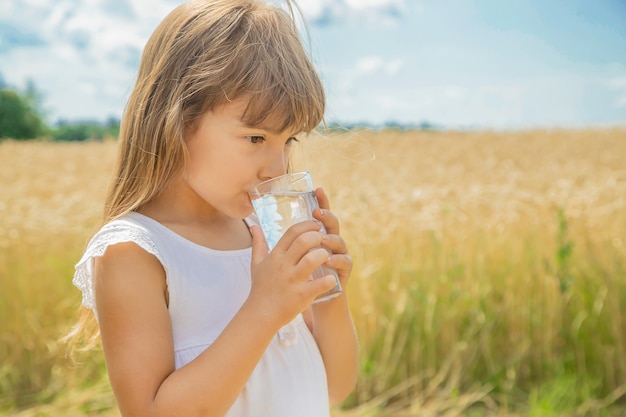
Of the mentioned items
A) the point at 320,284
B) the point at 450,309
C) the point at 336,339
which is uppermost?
the point at 320,284

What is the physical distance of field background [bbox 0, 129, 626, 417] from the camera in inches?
123

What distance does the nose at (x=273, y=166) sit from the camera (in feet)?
3.73

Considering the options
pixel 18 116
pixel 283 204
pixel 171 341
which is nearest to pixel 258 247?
pixel 283 204

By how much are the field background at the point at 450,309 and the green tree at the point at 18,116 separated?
33488mm

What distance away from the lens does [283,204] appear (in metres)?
1.09

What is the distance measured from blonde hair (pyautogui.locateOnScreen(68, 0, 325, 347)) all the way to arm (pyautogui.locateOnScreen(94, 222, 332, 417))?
7.6 inches

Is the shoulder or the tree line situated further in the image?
the tree line

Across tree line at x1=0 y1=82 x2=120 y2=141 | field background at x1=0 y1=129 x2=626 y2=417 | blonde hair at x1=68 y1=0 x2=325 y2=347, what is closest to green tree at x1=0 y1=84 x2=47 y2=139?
tree line at x1=0 y1=82 x2=120 y2=141

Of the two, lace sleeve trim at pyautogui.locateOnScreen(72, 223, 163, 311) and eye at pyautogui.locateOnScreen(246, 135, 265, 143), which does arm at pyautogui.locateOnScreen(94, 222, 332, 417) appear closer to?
lace sleeve trim at pyautogui.locateOnScreen(72, 223, 163, 311)

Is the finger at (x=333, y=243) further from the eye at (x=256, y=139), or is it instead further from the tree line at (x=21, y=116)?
the tree line at (x=21, y=116)

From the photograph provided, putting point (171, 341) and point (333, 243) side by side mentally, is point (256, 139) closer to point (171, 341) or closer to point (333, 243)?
point (333, 243)

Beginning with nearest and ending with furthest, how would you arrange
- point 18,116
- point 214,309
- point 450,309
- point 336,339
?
1. point 214,309
2. point 336,339
3. point 450,309
4. point 18,116

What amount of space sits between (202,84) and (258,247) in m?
0.28

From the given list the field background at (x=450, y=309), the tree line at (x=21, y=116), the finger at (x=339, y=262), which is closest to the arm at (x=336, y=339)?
the finger at (x=339, y=262)
